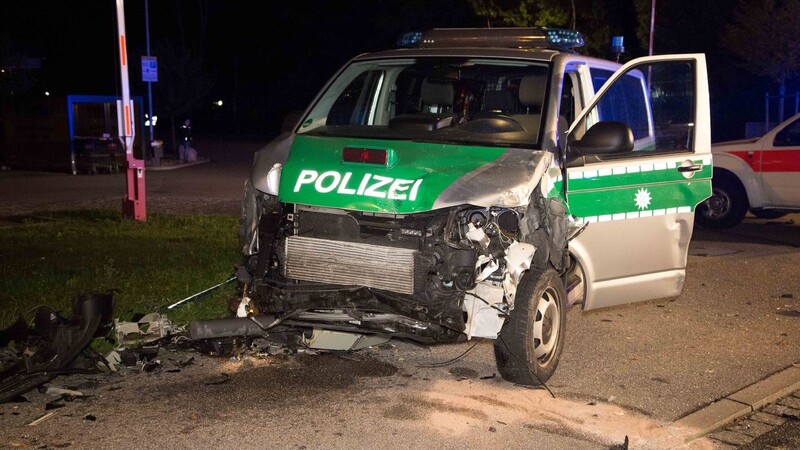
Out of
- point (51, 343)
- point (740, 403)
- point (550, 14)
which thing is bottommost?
point (740, 403)

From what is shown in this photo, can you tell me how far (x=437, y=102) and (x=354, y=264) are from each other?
1.86m

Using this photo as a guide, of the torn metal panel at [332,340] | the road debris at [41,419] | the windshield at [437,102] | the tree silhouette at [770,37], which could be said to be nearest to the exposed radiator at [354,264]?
the torn metal panel at [332,340]

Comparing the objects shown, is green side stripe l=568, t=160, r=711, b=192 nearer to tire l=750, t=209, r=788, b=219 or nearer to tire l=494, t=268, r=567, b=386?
tire l=494, t=268, r=567, b=386

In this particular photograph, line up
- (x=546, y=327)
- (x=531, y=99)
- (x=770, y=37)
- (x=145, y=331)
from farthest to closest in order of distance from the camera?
(x=770, y=37), (x=145, y=331), (x=531, y=99), (x=546, y=327)

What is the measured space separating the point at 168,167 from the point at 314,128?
20006mm

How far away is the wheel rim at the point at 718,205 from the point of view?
43.3ft

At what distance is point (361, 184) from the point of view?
5.58 meters

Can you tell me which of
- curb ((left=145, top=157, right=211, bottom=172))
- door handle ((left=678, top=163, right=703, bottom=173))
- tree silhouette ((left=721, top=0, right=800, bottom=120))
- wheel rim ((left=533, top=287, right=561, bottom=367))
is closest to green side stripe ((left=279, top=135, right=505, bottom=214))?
wheel rim ((left=533, top=287, right=561, bottom=367))

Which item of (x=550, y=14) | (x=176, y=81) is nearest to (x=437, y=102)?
(x=550, y=14)

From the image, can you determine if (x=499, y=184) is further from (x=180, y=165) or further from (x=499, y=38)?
(x=180, y=165)

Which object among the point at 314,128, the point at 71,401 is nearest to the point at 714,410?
the point at 314,128

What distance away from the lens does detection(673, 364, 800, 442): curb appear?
5.39 meters

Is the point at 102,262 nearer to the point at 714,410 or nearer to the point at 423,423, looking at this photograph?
the point at 423,423

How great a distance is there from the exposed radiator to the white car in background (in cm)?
871
